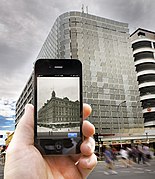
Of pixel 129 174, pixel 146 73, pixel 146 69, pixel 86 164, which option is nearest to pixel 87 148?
pixel 86 164

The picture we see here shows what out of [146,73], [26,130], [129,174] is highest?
[146,73]

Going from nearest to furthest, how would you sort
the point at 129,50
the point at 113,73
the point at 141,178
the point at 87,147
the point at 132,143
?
the point at 87,147 < the point at 141,178 < the point at 132,143 < the point at 113,73 < the point at 129,50

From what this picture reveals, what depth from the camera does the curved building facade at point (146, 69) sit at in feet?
55.7

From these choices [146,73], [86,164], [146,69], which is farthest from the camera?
[146,69]

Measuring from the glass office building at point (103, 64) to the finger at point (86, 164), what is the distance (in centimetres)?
1330

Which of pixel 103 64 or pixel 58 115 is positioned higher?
pixel 103 64

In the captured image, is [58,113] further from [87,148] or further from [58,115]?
[87,148]

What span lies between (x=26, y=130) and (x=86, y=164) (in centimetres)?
24

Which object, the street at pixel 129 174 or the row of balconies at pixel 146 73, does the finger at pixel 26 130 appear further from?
the row of balconies at pixel 146 73

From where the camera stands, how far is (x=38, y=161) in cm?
81

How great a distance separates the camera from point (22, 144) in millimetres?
824

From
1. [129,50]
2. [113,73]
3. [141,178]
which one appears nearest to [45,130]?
[141,178]

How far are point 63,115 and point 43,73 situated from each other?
0.18m

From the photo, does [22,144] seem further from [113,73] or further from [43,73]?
[113,73]
